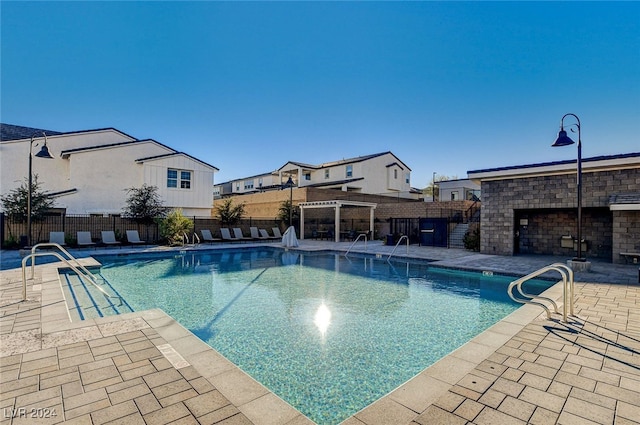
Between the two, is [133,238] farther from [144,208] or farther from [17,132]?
[17,132]

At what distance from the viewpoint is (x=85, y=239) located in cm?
1503

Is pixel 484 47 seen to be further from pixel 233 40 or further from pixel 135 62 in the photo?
pixel 135 62

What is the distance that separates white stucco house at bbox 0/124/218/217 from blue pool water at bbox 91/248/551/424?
11.2 meters

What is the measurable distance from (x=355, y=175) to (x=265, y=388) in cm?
2961

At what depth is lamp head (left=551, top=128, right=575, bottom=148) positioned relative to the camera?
335 inches

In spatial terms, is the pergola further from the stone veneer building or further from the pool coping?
the pool coping

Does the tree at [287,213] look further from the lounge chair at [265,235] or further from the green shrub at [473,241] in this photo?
the green shrub at [473,241]

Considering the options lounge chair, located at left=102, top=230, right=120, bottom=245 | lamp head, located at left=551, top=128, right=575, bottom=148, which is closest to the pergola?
lounge chair, located at left=102, top=230, right=120, bottom=245

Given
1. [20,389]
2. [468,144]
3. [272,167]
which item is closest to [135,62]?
[20,389]

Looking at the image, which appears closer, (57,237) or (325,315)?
(325,315)

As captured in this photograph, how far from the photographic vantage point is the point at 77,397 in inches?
99.7

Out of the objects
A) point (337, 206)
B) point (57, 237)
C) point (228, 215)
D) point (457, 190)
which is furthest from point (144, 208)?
point (457, 190)

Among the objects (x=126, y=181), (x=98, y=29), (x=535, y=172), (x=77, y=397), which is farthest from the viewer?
(x=126, y=181)

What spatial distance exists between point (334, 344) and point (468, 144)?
20.8 meters
